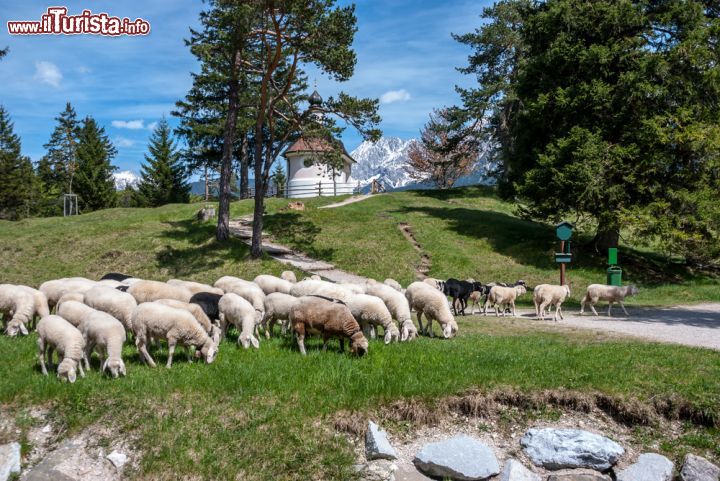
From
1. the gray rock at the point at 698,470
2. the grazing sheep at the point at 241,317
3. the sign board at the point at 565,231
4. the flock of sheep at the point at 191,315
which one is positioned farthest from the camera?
the sign board at the point at 565,231

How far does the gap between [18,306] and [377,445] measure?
9217mm

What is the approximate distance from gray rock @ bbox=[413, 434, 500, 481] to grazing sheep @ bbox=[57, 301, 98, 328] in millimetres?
6723

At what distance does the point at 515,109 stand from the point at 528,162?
14.3 m

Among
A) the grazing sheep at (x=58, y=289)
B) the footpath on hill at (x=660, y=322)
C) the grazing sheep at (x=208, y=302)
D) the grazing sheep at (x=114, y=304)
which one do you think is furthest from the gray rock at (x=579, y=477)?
the grazing sheep at (x=58, y=289)

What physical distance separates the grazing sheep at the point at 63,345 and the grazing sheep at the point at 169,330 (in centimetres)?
100

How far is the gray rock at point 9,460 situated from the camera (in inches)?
293

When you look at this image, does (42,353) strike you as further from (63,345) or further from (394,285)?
(394,285)

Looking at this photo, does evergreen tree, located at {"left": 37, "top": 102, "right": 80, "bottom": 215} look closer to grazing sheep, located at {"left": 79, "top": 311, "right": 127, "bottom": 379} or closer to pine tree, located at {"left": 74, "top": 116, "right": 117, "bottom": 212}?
pine tree, located at {"left": 74, "top": 116, "right": 117, "bottom": 212}

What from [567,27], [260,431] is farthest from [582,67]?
[260,431]

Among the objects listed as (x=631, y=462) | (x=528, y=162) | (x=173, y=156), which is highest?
(x=173, y=156)

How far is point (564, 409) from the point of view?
9.06 meters

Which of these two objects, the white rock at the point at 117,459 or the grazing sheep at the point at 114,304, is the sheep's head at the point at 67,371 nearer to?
the white rock at the point at 117,459

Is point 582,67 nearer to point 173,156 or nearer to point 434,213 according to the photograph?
point 434,213

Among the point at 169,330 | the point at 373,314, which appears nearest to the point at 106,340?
the point at 169,330
